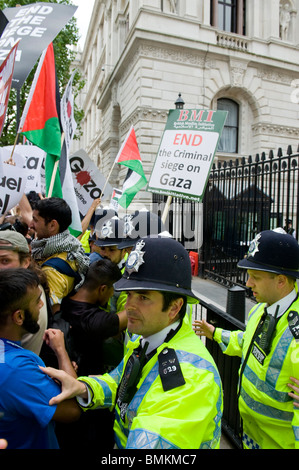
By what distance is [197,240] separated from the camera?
34.9 ft

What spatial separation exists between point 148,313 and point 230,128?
19148 millimetres

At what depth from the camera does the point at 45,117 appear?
420 centimetres

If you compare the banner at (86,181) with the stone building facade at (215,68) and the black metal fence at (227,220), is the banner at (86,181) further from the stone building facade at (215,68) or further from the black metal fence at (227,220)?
the stone building facade at (215,68)

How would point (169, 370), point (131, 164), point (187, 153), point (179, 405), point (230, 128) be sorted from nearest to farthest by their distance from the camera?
point (179, 405) < point (169, 370) < point (187, 153) < point (131, 164) < point (230, 128)

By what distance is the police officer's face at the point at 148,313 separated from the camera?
157 centimetres

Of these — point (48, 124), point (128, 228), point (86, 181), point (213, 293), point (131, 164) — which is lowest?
point (213, 293)

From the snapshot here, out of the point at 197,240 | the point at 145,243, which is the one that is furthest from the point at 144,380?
the point at 197,240

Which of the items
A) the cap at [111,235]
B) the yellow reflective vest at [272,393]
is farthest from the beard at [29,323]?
the cap at [111,235]

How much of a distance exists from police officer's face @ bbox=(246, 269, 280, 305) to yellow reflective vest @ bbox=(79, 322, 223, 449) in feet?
2.55

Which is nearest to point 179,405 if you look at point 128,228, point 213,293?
point 128,228

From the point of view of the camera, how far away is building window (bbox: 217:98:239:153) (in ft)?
61.1

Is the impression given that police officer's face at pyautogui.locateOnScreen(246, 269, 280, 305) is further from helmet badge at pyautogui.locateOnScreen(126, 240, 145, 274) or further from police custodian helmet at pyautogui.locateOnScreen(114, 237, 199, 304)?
helmet badge at pyautogui.locateOnScreen(126, 240, 145, 274)

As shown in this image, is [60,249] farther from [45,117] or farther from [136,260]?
[45,117]

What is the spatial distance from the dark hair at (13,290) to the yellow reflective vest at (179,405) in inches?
A: 27.1
